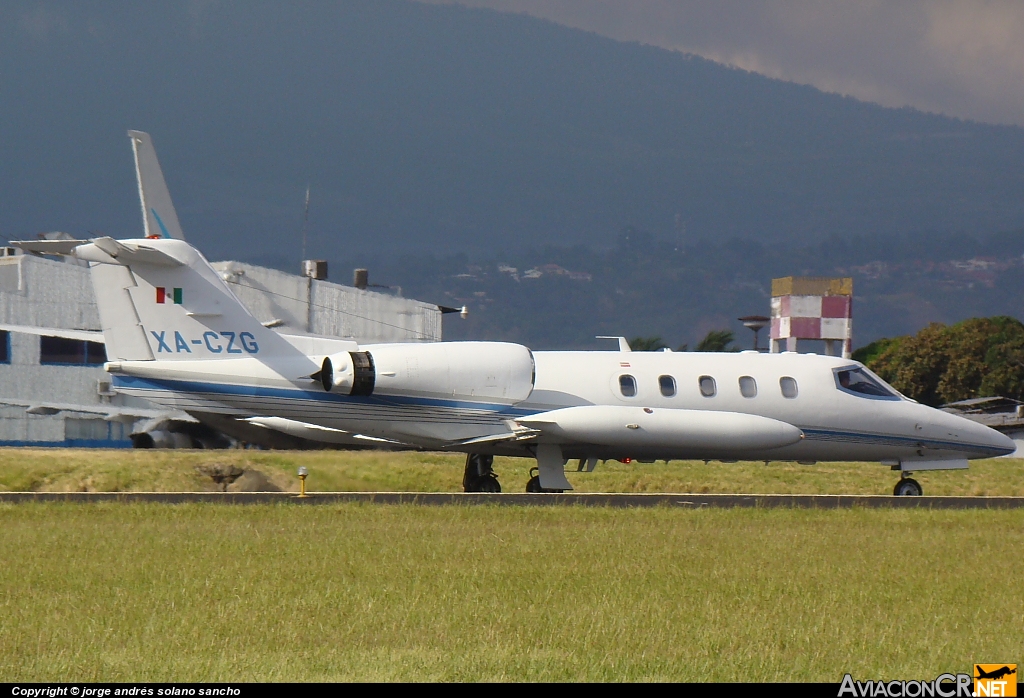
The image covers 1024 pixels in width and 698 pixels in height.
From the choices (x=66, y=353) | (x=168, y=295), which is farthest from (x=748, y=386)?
(x=66, y=353)

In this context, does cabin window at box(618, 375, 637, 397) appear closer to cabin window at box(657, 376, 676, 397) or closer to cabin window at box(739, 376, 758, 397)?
cabin window at box(657, 376, 676, 397)

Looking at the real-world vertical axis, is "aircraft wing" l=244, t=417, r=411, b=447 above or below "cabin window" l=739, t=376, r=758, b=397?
below

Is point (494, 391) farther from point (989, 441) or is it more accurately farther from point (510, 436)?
point (989, 441)

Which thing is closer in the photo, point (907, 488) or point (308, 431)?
point (308, 431)

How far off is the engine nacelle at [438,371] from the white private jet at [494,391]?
0.03 metres

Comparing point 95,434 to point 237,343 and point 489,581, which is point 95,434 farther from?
point 489,581

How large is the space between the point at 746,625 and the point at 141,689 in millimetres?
4951

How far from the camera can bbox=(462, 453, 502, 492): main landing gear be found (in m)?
25.0

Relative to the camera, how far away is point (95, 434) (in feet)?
170

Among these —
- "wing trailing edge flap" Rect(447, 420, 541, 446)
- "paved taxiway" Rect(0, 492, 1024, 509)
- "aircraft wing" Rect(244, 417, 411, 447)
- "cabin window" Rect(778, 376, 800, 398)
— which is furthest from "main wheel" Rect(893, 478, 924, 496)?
"aircraft wing" Rect(244, 417, 411, 447)

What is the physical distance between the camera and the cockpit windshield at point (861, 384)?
25734 millimetres

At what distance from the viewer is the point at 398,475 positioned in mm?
26000

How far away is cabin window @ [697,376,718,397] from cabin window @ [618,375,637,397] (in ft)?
4.45

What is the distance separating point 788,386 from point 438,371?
728 centimetres
